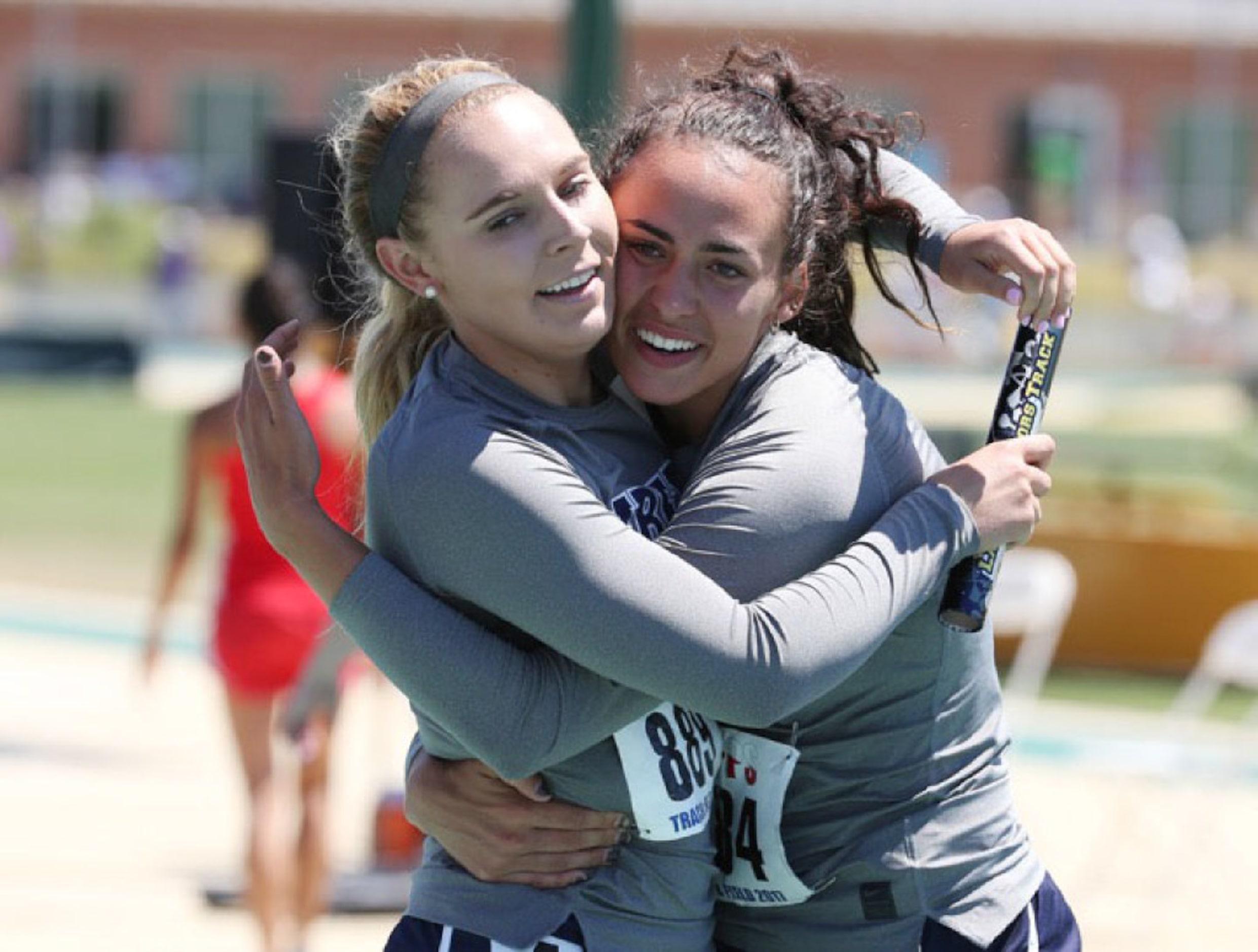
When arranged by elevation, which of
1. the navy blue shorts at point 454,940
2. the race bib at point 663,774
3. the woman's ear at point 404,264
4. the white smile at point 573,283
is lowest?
the navy blue shorts at point 454,940

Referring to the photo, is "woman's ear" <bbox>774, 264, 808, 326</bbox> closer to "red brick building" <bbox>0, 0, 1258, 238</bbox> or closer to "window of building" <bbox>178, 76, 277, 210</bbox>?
"red brick building" <bbox>0, 0, 1258, 238</bbox>

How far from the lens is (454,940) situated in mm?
2578

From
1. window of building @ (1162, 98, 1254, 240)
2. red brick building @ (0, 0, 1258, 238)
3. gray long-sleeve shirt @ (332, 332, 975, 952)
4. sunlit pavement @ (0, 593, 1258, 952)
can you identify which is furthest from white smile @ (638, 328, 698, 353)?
window of building @ (1162, 98, 1254, 240)

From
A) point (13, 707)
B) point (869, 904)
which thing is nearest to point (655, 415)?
point (869, 904)

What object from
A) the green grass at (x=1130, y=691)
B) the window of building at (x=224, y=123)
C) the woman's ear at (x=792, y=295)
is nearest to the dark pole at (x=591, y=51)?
the woman's ear at (x=792, y=295)

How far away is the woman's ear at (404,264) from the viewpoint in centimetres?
264

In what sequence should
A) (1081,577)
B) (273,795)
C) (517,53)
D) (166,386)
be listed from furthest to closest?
1. (517,53)
2. (166,386)
3. (1081,577)
4. (273,795)

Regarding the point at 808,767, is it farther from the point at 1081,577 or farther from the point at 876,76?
the point at 876,76

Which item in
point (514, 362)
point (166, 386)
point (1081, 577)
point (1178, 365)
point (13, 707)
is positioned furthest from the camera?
point (1178, 365)

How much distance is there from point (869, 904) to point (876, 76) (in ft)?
144

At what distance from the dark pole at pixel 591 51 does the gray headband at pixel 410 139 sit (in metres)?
3.84

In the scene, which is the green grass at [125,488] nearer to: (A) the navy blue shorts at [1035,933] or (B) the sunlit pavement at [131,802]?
(B) the sunlit pavement at [131,802]

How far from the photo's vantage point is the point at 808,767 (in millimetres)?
2641

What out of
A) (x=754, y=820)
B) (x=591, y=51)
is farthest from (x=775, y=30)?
(x=754, y=820)
